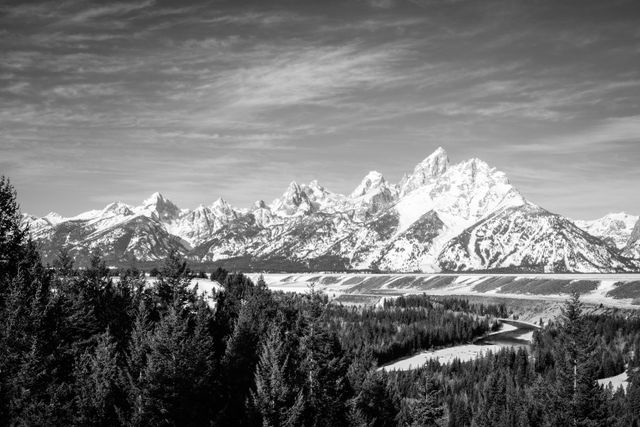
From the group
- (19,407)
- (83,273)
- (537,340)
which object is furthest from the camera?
(537,340)

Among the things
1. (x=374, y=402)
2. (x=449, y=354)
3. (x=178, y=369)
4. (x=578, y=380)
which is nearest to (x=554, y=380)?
(x=578, y=380)

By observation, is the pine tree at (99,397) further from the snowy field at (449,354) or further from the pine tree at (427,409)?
the snowy field at (449,354)

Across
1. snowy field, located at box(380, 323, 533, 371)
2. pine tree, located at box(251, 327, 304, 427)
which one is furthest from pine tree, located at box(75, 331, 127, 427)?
snowy field, located at box(380, 323, 533, 371)

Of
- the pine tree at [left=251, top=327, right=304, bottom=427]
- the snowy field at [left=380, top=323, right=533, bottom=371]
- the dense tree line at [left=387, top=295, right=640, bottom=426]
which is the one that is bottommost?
the snowy field at [left=380, top=323, right=533, bottom=371]

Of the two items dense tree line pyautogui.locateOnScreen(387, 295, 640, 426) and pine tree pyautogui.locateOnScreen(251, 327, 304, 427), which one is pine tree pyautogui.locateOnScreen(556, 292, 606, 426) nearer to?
dense tree line pyautogui.locateOnScreen(387, 295, 640, 426)

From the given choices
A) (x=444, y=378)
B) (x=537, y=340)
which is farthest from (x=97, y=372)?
(x=537, y=340)

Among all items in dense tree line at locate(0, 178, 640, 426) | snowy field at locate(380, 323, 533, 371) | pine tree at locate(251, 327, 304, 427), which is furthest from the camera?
snowy field at locate(380, 323, 533, 371)

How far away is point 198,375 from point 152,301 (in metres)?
36.0

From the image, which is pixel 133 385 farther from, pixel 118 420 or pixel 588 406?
pixel 588 406

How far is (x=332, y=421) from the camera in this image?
47.1 m

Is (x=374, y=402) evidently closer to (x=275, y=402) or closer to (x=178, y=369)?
(x=275, y=402)

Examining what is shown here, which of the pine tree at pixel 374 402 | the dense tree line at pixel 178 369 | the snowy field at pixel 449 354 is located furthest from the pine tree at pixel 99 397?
the snowy field at pixel 449 354

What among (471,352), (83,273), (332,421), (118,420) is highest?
(83,273)

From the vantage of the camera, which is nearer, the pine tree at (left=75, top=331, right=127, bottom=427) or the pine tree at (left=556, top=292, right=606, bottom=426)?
the pine tree at (left=75, top=331, right=127, bottom=427)
